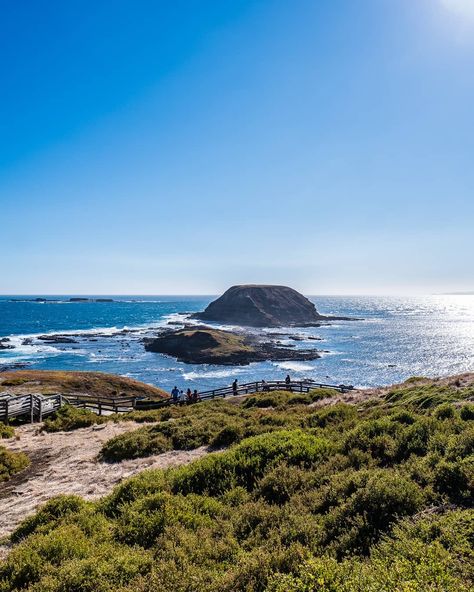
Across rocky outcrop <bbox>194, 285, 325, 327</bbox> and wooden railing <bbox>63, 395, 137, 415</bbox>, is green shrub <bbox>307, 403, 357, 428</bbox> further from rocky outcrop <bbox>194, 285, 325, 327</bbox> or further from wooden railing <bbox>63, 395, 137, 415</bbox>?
rocky outcrop <bbox>194, 285, 325, 327</bbox>

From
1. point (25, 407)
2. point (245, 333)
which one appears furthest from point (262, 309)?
point (25, 407)

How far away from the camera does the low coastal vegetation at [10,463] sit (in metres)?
11.9

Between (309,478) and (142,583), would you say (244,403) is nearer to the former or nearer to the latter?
(309,478)

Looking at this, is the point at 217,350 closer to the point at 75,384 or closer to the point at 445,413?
the point at 75,384

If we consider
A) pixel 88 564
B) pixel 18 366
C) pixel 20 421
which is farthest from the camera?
pixel 18 366

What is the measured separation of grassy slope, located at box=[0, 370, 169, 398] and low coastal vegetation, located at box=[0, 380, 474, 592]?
91.0 ft

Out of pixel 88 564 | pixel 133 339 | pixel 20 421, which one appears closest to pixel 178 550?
pixel 88 564

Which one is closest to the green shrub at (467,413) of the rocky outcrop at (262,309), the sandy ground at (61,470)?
the sandy ground at (61,470)

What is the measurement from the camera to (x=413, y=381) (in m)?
24.0

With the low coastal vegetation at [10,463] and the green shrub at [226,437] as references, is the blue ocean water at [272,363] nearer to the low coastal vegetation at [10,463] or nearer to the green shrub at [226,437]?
the green shrub at [226,437]

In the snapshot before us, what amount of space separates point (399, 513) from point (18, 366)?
67.8 meters

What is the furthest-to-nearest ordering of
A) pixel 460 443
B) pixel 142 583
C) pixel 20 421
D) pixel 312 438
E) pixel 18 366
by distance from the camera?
1. pixel 18 366
2. pixel 20 421
3. pixel 312 438
4. pixel 460 443
5. pixel 142 583

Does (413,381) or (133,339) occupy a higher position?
(413,381)

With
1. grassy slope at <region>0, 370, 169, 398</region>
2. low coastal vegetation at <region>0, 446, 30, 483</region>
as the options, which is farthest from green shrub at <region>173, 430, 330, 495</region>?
grassy slope at <region>0, 370, 169, 398</region>
